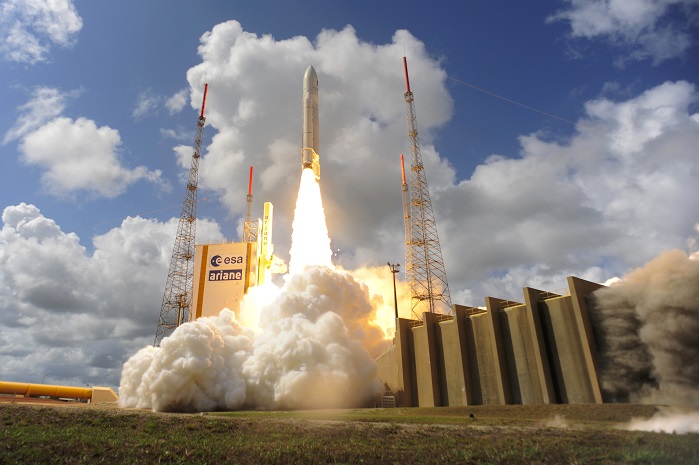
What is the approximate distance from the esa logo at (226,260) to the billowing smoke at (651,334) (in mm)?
45792

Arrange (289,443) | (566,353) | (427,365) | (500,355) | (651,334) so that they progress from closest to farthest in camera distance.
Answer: (289,443)
(651,334)
(566,353)
(500,355)
(427,365)

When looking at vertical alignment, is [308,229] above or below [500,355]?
above

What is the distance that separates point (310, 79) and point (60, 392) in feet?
180

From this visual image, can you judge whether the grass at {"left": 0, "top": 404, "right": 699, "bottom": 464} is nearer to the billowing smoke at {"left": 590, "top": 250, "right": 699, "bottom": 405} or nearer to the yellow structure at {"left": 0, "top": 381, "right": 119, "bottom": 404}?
the billowing smoke at {"left": 590, "top": 250, "right": 699, "bottom": 405}

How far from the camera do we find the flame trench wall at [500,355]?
4038 cm

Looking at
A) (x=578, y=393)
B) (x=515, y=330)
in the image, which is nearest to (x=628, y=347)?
(x=578, y=393)

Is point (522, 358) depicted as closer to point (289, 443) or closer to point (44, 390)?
point (289, 443)

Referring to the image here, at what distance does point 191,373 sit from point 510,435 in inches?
1223

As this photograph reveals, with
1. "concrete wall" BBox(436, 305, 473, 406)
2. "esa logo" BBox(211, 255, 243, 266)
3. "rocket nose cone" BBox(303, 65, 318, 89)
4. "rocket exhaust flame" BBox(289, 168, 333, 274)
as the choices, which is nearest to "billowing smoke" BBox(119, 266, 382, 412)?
"rocket exhaust flame" BBox(289, 168, 333, 274)

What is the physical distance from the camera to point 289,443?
62.4 feet

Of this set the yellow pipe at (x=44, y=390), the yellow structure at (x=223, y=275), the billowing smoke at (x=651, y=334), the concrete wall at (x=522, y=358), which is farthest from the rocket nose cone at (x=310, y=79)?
the yellow pipe at (x=44, y=390)

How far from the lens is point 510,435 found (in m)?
22.7

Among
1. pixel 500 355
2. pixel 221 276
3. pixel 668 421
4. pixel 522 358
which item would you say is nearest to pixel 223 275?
pixel 221 276

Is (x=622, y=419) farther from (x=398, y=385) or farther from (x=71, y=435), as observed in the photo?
(x=71, y=435)
